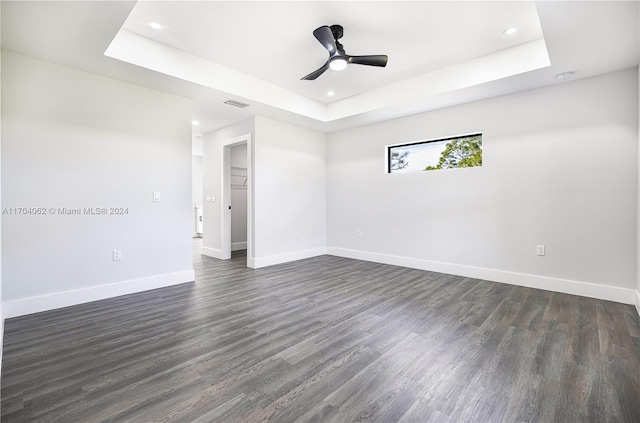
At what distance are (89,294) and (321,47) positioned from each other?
3839 millimetres

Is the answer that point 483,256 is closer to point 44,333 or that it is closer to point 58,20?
point 44,333

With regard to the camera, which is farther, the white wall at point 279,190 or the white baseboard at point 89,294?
the white wall at point 279,190

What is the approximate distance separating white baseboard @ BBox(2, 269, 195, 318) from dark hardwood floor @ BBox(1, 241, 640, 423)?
0.40 feet

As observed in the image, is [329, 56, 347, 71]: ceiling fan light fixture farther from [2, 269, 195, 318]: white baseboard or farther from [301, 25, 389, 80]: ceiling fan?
[2, 269, 195, 318]: white baseboard

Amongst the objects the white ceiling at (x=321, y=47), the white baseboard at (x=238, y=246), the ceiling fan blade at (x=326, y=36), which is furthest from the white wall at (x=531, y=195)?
the white baseboard at (x=238, y=246)

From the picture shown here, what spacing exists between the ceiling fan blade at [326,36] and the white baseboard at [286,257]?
3396mm

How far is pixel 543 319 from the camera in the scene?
109 inches

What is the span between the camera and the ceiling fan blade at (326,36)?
8.82ft

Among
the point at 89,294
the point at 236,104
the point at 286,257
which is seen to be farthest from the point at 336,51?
the point at 89,294

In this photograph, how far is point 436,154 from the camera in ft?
15.4

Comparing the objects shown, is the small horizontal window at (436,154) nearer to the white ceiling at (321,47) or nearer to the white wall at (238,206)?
the white ceiling at (321,47)

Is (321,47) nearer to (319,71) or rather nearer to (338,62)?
(319,71)

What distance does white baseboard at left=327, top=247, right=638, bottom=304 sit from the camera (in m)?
3.22

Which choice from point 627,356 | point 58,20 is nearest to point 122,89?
point 58,20
